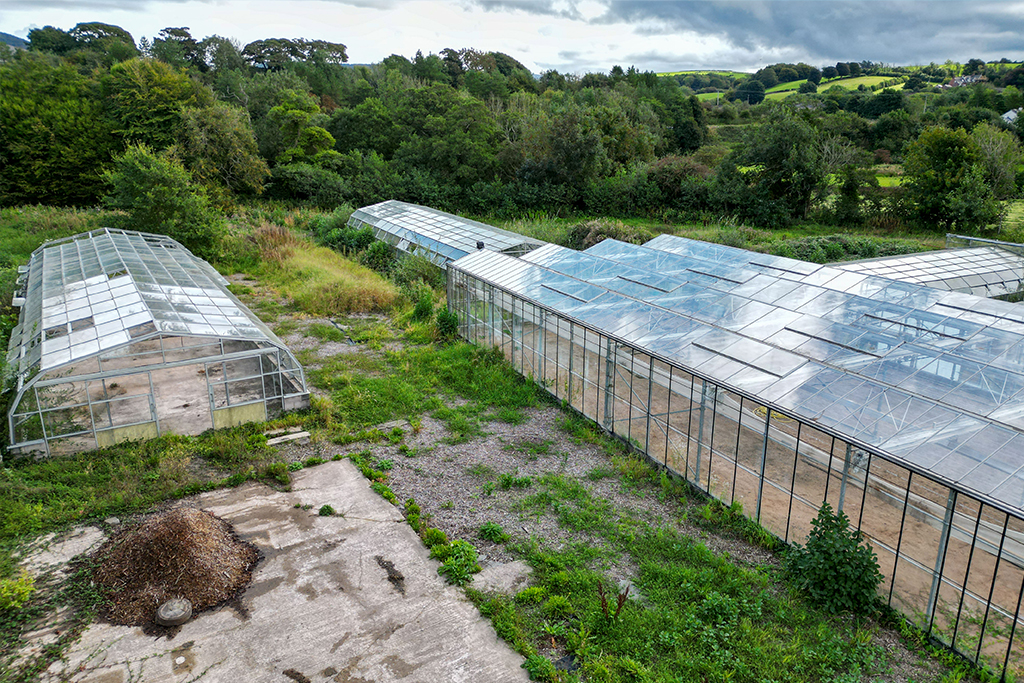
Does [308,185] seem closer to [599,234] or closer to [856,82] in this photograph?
[599,234]

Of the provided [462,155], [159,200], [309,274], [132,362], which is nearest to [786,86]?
[462,155]

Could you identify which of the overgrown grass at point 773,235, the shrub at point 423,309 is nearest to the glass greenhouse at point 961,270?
the overgrown grass at point 773,235

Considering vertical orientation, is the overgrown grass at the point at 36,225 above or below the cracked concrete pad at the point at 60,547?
above

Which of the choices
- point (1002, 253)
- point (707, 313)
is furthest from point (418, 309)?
point (1002, 253)

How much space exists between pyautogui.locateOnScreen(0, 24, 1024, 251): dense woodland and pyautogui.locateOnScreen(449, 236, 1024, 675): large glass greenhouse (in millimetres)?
20317

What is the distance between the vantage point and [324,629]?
26.9 ft

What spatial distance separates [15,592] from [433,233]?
20227mm

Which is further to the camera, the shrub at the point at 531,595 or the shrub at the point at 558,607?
the shrub at the point at 531,595

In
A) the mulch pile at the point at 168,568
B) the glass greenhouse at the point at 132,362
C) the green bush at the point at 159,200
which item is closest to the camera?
the mulch pile at the point at 168,568

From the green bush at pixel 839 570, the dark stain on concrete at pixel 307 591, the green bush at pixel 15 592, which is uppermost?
the green bush at pixel 839 570

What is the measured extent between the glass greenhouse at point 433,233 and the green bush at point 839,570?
15552 mm

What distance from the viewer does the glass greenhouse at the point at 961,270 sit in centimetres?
1850

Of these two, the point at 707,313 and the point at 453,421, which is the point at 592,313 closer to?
the point at 707,313

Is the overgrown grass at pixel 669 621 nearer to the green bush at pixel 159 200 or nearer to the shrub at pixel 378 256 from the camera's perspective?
the shrub at pixel 378 256
